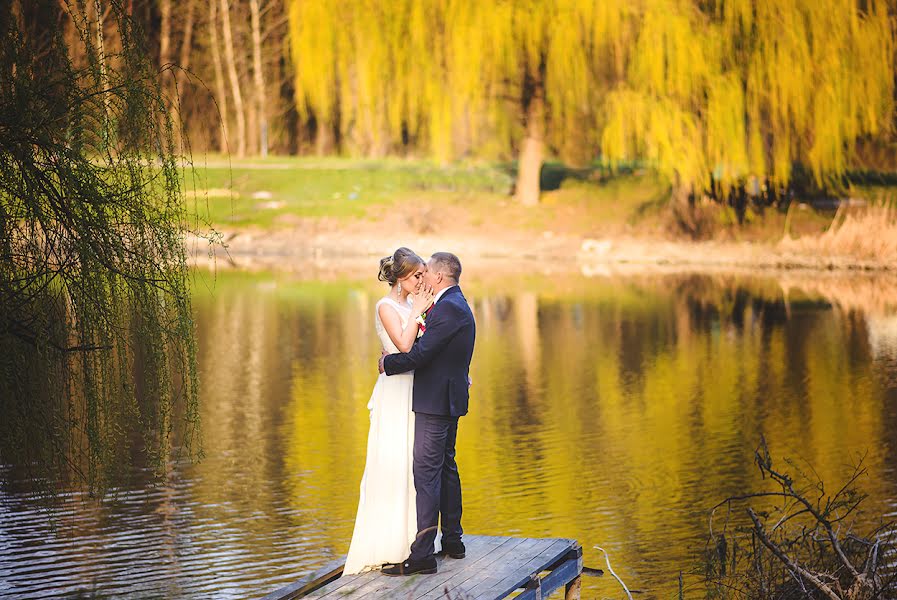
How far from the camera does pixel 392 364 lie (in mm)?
7047

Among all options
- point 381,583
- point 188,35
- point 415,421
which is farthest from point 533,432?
point 188,35

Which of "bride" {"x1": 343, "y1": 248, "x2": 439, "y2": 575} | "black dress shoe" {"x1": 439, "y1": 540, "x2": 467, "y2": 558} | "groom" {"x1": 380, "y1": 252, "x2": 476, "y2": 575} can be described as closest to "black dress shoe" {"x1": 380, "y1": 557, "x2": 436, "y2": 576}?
"groom" {"x1": 380, "y1": 252, "x2": 476, "y2": 575}

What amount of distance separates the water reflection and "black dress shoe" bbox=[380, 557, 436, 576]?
1720 mm

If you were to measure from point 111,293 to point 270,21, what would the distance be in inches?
1748

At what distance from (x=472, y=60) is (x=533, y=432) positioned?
1924cm

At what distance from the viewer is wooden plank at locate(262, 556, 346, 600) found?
6535 mm

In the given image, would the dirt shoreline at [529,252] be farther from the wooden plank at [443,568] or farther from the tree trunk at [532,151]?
the wooden plank at [443,568]

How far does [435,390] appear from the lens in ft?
23.2

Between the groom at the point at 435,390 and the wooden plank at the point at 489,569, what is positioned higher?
the groom at the point at 435,390

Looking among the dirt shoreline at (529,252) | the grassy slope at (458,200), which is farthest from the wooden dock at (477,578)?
the grassy slope at (458,200)

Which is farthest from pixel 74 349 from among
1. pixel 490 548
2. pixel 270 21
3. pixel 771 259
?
pixel 270 21

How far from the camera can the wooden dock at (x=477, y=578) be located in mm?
6591

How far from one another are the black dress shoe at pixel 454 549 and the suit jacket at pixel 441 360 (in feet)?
2.23

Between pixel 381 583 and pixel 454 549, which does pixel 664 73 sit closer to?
pixel 454 549
